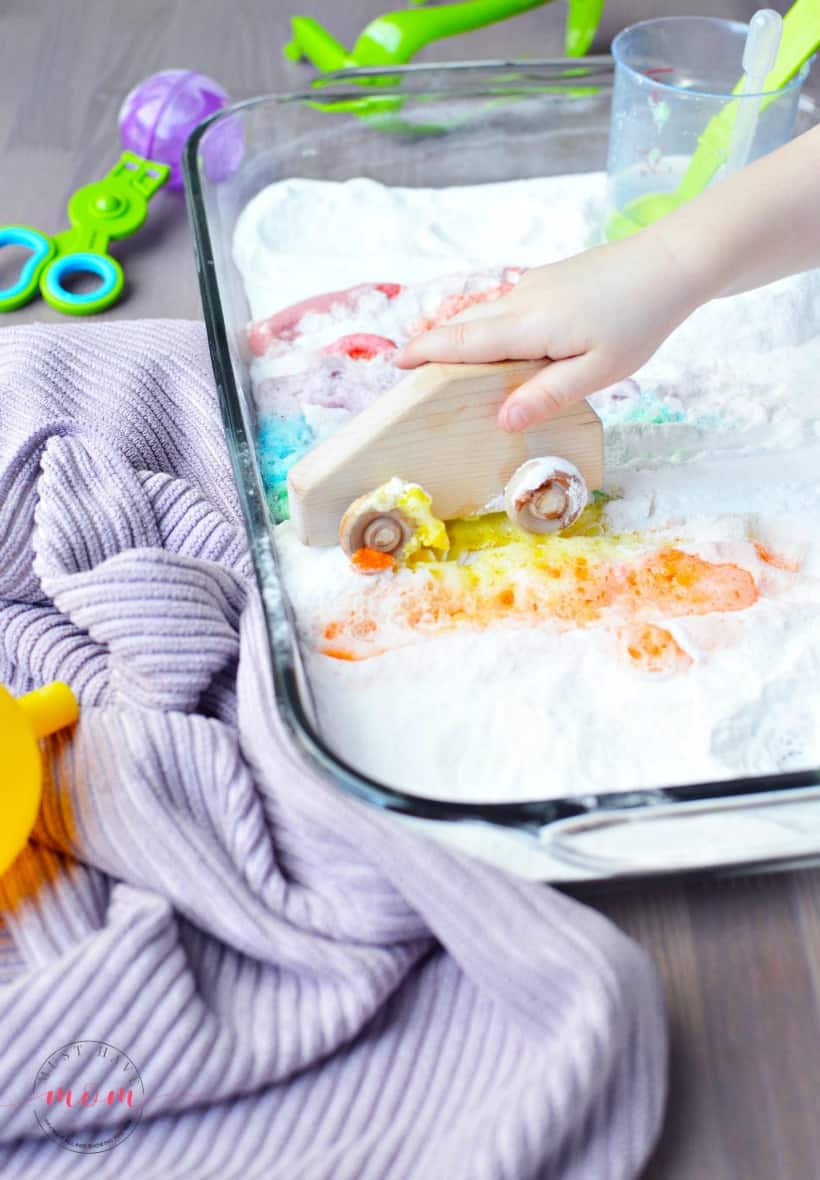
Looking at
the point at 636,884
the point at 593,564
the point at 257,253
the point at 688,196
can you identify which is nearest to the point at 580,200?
the point at 688,196

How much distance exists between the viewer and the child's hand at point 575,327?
1.51ft

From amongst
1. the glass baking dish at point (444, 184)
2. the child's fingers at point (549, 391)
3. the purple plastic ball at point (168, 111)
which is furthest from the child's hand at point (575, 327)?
the purple plastic ball at point (168, 111)

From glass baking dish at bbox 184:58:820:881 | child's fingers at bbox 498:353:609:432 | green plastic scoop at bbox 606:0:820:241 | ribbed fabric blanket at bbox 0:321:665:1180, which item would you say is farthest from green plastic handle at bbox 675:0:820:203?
ribbed fabric blanket at bbox 0:321:665:1180

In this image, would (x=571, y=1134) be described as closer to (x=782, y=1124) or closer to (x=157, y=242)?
(x=782, y=1124)

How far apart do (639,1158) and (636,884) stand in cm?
10

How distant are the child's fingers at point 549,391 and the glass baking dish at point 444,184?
0.36 feet

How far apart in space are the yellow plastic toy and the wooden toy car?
A: 13 centimetres

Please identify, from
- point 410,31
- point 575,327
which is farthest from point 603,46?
point 575,327

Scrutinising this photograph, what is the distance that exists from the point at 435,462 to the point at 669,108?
30 cm

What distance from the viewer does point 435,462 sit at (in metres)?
0.47

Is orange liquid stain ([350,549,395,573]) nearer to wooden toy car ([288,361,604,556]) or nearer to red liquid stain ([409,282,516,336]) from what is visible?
wooden toy car ([288,361,604,556])

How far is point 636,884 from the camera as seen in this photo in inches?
16.2

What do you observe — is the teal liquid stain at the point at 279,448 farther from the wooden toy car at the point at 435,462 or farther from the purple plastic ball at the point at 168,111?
the purple plastic ball at the point at 168,111

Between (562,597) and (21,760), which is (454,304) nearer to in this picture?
(562,597)
